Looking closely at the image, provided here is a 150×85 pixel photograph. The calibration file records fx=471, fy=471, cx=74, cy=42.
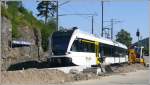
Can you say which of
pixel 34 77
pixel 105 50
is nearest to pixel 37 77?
pixel 34 77

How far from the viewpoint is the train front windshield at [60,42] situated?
35531 mm

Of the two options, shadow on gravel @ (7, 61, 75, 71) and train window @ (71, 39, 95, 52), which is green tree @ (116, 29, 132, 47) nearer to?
shadow on gravel @ (7, 61, 75, 71)

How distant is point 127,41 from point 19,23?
6538 cm

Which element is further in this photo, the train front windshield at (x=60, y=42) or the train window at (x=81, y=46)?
the train window at (x=81, y=46)

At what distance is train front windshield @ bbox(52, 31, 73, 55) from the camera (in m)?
35.5

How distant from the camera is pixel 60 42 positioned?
36.2 meters

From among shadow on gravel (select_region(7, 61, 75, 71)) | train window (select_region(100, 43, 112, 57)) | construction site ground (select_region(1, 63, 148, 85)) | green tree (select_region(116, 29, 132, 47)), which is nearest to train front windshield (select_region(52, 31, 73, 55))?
shadow on gravel (select_region(7, 61, 75, 71))

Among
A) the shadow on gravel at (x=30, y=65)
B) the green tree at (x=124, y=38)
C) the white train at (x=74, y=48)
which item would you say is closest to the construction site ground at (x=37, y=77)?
the white train at (x=74, y=48)

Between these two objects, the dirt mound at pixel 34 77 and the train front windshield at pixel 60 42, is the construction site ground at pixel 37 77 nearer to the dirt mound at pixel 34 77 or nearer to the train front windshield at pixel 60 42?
the dirt mound at pixel 34 77

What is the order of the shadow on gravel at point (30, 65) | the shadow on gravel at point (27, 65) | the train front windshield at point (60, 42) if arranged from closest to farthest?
the train front windshield at point (60, 42), the shadow on gravel at point (30, 65), the shadow on gravel at point (27, 65)

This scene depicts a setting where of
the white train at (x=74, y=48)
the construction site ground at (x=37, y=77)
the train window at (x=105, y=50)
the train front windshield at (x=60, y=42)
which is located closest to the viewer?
the construction site ground at (x=37, y=77)

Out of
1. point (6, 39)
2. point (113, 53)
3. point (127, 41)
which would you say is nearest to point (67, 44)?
point (113, 53)

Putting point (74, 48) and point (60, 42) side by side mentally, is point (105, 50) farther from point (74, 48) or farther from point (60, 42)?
point (60, 42)

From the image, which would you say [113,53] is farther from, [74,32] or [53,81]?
[53,81]
